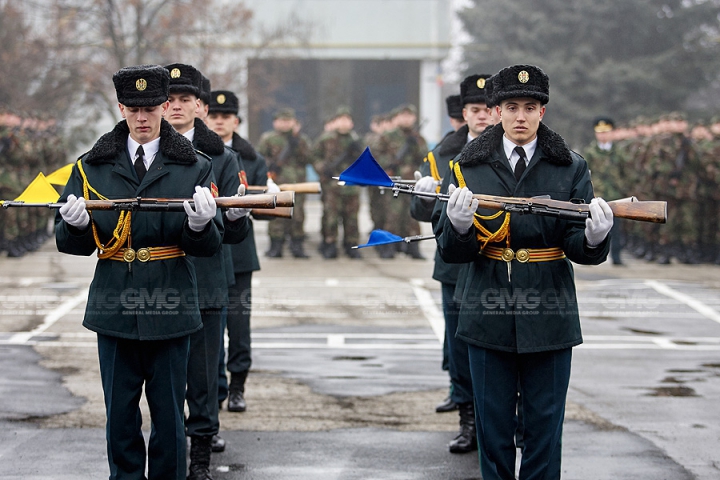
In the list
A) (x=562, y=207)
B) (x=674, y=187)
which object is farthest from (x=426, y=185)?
(x=674, y=187)

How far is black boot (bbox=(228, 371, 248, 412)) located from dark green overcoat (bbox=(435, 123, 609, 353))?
272 centimetres

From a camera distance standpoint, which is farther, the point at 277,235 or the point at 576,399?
the point at 277,235

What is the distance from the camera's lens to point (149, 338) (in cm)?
485

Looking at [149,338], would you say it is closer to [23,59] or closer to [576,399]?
[576,399]

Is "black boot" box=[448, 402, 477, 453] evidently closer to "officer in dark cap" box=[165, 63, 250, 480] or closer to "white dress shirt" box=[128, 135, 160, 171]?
"officer in dark cap" box=[165, 63, 250, 480]

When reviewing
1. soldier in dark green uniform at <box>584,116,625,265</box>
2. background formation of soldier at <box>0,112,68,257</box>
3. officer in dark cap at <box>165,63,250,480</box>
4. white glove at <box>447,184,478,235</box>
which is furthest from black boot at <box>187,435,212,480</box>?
soldier in dark green uniform at <box>584,116,625,265</box>

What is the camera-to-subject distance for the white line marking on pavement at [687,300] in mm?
11641

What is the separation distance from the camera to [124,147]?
4.97 metres

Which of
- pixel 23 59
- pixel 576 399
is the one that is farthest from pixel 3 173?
pixel 576 399

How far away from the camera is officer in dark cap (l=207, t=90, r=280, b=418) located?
23.7 ft

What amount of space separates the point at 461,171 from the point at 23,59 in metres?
20.9

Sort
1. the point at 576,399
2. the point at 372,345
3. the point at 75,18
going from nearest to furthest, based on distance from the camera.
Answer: the point at 576,399 < the point at 372,345 < the point at 75,18

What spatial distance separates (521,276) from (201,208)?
154 centimetres

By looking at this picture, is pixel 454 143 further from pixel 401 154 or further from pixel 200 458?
pixel 401 154
